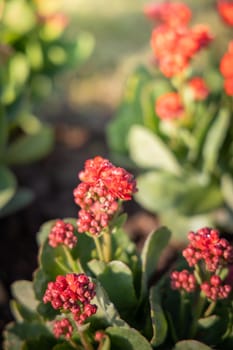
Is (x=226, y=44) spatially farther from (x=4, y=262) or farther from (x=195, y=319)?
(x=195, y=319)

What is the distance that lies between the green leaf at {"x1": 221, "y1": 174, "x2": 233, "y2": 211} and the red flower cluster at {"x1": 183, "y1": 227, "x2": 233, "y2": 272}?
2.91ft

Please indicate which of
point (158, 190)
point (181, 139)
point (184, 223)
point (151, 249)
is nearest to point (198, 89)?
point (181, 139)

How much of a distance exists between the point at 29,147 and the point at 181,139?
676mm

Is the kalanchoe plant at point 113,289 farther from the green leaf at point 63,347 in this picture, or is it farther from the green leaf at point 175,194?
the green leaf at point 175,194

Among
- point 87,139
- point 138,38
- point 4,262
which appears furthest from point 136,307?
point 138,38

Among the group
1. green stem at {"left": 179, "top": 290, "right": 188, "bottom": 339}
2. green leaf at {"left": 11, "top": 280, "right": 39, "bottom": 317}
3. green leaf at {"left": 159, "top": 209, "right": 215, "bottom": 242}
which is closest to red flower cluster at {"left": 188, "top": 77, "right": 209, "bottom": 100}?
green leaf at {"left": 159, "top": 209, "right": 215, "bottom": 242}

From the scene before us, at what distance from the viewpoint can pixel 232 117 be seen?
7.02ft

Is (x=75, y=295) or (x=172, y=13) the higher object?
(x=172, y=13)

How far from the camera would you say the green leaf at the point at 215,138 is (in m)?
2.04

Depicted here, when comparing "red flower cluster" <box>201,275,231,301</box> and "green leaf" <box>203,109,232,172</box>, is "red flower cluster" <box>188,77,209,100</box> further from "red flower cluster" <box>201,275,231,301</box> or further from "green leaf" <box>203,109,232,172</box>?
"red flower cluster" <box>201,275,231,301</box>

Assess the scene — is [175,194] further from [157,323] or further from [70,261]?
[157,323]

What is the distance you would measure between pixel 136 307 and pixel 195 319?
0.15m

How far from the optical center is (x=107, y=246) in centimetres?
139

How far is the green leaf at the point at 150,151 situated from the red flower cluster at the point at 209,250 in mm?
872
